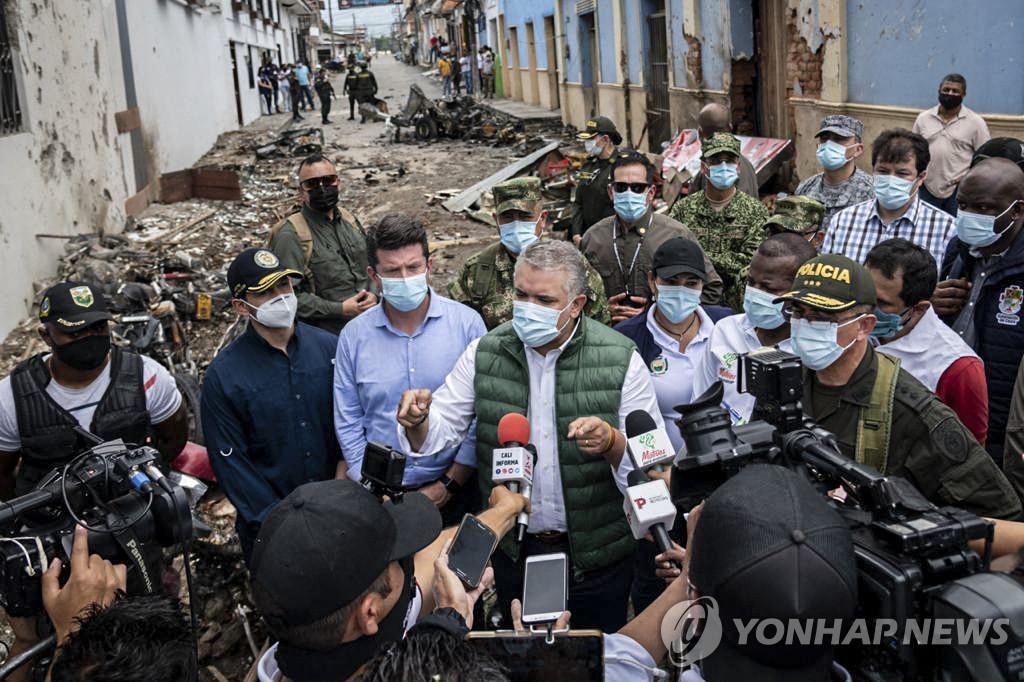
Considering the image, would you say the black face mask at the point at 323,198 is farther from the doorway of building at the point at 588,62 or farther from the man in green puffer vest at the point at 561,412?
the doorway of building at the point at 588,62

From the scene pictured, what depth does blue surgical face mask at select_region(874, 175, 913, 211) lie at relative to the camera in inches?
178

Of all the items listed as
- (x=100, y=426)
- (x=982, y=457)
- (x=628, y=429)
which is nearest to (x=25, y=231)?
(x=100, y=426)

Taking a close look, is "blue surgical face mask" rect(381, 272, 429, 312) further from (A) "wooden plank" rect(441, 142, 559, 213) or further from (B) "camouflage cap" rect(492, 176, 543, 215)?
(A) "wooden plank" rect(441, 142, 559, 213)

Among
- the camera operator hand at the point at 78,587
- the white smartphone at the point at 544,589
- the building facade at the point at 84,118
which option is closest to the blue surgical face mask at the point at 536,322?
the white smartphone at the point at 544,589

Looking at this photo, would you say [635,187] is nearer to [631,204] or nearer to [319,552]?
A: [631,204]

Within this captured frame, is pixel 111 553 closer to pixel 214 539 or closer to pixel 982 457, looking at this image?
pixel 214 539

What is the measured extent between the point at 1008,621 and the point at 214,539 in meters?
4.15

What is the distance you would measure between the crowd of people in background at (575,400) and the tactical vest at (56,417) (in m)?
0.02

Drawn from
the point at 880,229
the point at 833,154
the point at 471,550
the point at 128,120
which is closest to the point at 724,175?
the point at 833,154

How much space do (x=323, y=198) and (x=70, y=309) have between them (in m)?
1.89

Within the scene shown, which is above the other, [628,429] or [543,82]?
[543,82]

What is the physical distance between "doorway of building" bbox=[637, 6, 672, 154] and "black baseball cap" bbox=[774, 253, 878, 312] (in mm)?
13066

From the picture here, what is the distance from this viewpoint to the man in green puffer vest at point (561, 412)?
114 inches

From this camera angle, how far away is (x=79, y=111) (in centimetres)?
1005
